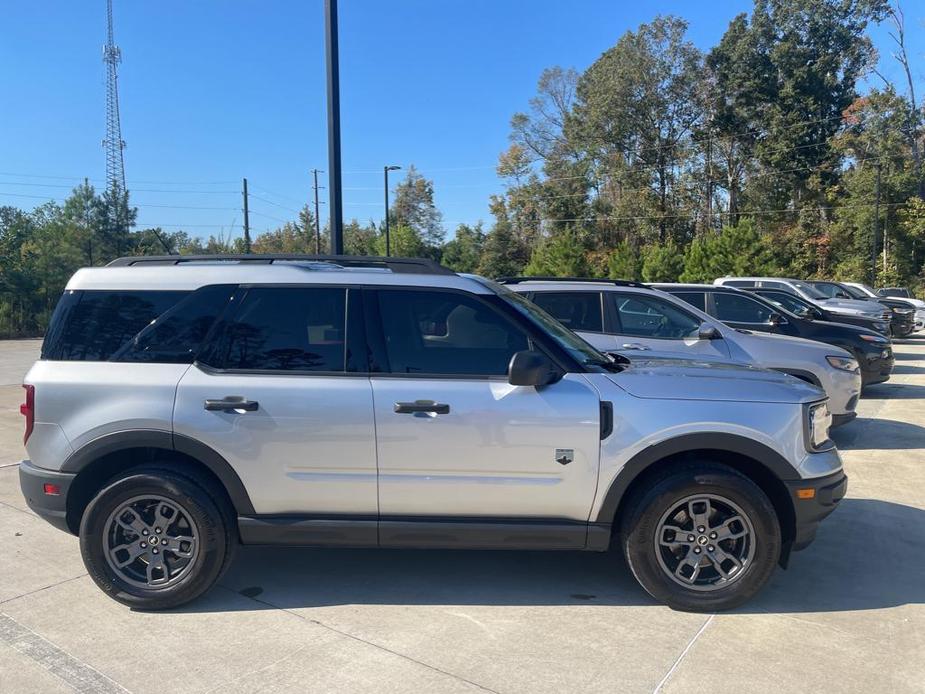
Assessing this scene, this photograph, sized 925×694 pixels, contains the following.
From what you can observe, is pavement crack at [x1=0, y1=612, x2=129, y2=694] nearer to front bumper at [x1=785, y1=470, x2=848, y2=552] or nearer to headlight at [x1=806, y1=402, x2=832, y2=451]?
front bumper at [x1=785, y1=470, x2=848, y2=552]

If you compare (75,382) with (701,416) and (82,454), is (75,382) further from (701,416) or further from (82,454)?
(701,416)

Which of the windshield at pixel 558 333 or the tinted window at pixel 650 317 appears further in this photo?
the tinted window at pixel 650 317

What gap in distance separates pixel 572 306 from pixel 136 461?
5104mm

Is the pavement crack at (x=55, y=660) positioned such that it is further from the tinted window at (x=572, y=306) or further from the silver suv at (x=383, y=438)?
the tinted window at (x=572, y=306)

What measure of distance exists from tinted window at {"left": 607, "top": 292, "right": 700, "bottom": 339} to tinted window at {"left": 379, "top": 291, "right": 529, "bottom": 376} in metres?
4.07

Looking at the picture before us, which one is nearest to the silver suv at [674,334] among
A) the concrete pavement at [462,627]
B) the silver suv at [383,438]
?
the concrete pavement at [462,627]

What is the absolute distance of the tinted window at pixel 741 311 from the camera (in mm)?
10164

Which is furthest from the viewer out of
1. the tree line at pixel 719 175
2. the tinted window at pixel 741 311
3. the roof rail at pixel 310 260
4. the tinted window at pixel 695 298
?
the tree line at pixel 719 175

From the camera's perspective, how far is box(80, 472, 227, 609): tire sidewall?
3873 mm

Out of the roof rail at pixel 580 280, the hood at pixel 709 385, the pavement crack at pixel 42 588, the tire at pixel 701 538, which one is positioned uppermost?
the roof rail at pixel 580 280

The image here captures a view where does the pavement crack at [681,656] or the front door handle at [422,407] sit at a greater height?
the front door handle at [422,407]

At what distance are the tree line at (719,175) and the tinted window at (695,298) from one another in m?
27.8

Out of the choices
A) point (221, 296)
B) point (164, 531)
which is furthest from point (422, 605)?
point (221, 296)

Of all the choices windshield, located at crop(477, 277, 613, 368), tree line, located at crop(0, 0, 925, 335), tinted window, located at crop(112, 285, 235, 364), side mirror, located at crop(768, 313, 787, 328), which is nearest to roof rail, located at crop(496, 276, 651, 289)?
side mirror, located at crop(768, 313, 787, 328)
